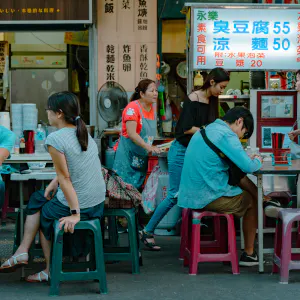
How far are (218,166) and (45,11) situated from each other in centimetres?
440

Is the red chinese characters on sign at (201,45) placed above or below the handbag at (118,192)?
above

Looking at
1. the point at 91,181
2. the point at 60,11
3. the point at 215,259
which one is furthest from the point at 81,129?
the point at 60,11

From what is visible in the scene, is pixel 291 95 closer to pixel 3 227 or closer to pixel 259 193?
pixel 259 193

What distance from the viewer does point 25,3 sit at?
364 inches

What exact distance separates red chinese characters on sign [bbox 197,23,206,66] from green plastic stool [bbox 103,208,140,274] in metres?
2.43

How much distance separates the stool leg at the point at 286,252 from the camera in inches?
226

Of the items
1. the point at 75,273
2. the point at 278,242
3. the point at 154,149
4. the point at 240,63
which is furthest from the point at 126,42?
the point at 75,273

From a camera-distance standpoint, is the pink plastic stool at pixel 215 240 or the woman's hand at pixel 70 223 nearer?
the woman's hand at pixel 70 223

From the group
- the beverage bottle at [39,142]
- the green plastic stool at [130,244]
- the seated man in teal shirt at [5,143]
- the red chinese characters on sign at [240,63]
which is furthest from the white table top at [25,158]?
the red chinese characters on sign at [240,63]

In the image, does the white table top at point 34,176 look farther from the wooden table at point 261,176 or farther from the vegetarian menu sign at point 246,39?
the vegetarian menu sign at point 246,39

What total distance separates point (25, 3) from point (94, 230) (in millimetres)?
4847

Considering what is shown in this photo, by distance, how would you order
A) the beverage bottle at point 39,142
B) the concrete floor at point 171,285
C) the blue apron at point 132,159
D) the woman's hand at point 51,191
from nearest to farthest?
the concrete floor at point 171,285
the woman's hand at point 51,191
the blue apron at point 132,159
the beverage bottle at point 39,142

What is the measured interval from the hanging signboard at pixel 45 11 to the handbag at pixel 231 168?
3881 millimetres

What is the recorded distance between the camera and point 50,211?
550 cm
